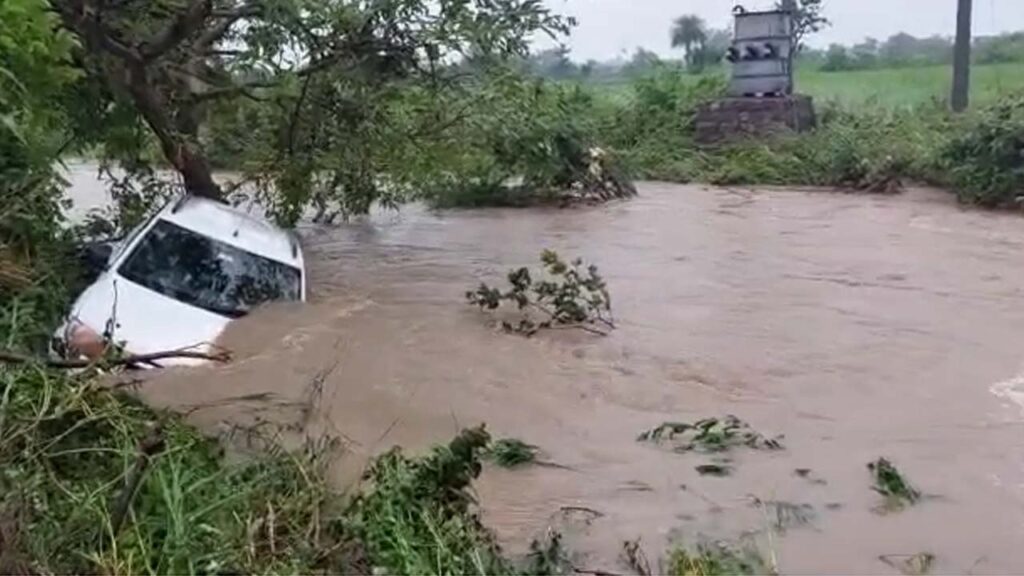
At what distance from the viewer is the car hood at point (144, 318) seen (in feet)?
26.5

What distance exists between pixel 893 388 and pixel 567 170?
507 inches

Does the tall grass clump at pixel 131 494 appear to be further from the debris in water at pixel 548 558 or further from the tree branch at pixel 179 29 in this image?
the tree branch at pixel 179 29

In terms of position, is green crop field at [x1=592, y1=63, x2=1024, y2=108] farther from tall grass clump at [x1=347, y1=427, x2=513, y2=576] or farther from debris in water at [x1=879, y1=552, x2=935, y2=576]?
tall grass clump at [x1=347, y1=427, x2=513, y2=576]

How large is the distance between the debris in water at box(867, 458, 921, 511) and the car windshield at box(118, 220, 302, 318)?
14.7ft

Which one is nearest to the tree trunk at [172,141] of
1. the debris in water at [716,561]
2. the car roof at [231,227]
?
the car roof at [231,227]

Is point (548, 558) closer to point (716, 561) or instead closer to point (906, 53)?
point (716, 561)

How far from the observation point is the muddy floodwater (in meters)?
6.34

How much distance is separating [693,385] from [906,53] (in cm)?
3231

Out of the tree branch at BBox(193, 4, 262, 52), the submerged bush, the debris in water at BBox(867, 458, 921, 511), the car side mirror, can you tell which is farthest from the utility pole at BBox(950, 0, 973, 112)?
the debris in water at BBox(867, 458, 921, 511)

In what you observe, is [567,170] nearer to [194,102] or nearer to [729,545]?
[194,102]

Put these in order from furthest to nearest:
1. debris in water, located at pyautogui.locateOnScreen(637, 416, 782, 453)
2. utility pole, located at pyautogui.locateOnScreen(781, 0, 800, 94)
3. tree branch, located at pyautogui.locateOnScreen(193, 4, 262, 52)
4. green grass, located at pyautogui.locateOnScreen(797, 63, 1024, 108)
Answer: green grass, located at pyautogui.locateOnScreen(797, 63, 1024, 108), utility pole, located at pyautogui.locateOnScreen(781, 0, 800, 94), tree branch, located at pyautogui.locateOnScreen(193, 4, 262, 52), debris in water, located at pyautogui.locateOnScreen(637, 416, 782, 453)

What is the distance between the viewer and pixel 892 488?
6.68 m

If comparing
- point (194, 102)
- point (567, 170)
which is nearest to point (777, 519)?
point (194, 102)

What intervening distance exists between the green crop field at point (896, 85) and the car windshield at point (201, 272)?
20.7 meters
